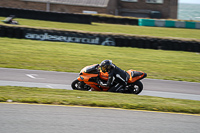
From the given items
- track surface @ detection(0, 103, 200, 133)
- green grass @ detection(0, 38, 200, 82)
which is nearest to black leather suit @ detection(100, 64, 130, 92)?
track surface @ detection(0, 103, 200, 133)

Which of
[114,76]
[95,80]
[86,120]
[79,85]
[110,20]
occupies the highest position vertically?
[110,20]

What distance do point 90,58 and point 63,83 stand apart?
600cm

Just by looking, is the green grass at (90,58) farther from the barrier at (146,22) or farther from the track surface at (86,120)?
the barrier at (146,22)

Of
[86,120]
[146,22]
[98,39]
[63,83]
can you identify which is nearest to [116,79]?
[63,83]

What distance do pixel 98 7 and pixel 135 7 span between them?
7.87 m

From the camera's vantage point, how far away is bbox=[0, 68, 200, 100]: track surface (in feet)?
38.0

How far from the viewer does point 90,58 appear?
1791 centimetres

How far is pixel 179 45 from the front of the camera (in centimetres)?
2194

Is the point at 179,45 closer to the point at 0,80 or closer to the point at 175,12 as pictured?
the point at 0,80

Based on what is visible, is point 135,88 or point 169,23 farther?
point 169,23

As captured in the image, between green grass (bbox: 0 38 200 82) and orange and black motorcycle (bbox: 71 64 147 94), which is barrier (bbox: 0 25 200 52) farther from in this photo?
orange and black motorcycle (bbox: 71 64 147 94)

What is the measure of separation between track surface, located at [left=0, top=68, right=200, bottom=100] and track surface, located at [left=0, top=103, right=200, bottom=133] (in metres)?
3.87

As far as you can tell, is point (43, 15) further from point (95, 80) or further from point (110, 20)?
point (95, 80)

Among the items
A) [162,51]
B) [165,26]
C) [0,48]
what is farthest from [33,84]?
[165,26]
